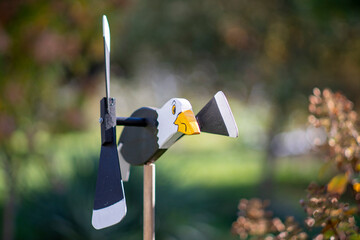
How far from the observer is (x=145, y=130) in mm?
1364

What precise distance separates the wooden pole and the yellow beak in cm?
23

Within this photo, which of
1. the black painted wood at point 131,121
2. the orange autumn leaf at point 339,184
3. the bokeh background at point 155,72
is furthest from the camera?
the bokeh background at point 155,72

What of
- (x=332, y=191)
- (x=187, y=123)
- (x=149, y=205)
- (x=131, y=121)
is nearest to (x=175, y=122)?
(x=187, y=123)

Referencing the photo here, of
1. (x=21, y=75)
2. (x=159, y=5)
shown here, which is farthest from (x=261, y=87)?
(x=21, y=75)

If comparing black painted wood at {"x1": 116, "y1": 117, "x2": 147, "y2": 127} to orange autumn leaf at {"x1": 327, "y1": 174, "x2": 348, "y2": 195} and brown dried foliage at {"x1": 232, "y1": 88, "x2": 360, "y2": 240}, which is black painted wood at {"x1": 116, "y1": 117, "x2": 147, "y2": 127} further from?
orange autumn leaf at {"x1": 327, "y1": 174, "x2": 348, "y2": 195}

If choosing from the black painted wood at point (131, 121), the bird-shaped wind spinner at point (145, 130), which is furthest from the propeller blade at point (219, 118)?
the black painted wood at point (131, 121)

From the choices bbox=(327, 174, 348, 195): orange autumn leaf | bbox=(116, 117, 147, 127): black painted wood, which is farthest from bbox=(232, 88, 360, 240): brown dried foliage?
bbox=(116, 117, 147, 127): black painted wood

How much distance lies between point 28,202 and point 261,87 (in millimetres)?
4013

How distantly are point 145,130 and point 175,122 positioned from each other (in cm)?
18

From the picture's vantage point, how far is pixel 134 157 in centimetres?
142

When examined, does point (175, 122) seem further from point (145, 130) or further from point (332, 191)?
point (332, 191)

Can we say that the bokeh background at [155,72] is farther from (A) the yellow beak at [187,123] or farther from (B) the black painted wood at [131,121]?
(B) the black painted wood at [131,121]

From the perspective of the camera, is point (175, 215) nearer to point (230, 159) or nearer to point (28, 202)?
point (28, 202)

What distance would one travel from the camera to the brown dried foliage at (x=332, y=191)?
1.17 metres
